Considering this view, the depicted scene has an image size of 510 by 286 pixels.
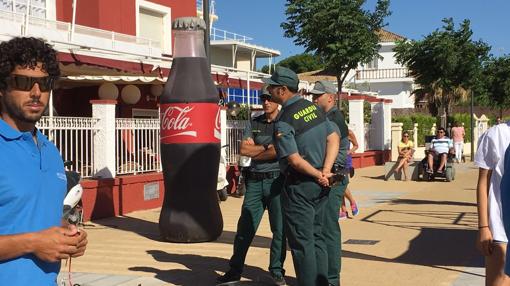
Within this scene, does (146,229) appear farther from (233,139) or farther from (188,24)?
(233,139)

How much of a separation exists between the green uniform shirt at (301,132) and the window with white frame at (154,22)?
2096cm

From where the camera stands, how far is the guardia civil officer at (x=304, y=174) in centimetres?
500

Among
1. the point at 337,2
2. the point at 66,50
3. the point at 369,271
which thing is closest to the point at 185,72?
the point at 369,271

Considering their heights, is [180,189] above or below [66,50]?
below

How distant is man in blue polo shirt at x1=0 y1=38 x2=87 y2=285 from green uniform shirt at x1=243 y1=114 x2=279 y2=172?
3.98m

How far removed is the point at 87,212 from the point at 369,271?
5.60 metres

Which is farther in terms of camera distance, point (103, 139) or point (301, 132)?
point (103, 139)

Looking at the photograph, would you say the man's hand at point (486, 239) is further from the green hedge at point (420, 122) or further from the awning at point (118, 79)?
the green hedge at point (420, 122)

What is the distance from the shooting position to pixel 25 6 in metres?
20.4

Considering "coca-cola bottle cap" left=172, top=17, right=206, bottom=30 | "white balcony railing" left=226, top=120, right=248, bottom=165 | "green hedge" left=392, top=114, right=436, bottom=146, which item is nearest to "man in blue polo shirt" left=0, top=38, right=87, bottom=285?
"coca-cola bottle cap" left=172, top=17, right=206, bottom=30

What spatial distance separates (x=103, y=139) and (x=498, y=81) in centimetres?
3145

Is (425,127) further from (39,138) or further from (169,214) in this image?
(39,138)

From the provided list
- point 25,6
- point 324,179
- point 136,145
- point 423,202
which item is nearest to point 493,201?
point 324,179

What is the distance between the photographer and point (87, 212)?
35.8ft
